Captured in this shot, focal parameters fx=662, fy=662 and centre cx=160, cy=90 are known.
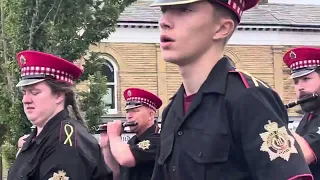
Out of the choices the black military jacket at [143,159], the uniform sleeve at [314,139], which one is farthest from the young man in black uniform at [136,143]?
the uniform sleeve at [314,139]

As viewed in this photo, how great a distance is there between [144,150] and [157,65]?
1700 centimetres

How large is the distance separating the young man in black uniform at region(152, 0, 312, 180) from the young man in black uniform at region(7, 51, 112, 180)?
129 centimetres

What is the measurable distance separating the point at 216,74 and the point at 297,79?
2686 millimetres

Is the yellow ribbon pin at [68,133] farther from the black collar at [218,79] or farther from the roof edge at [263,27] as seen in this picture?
the roof edge at [263,27]

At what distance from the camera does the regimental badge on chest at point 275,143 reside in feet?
8.10

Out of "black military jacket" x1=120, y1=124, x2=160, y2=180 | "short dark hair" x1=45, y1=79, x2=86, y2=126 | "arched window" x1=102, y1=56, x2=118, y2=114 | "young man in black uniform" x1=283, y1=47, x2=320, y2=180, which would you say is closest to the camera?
"short dark hair" x1=45, y1=79, x2=86, y2=126

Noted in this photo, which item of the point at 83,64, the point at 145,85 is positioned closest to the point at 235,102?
the point at 83,64

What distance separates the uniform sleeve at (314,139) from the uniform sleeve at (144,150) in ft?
4.43

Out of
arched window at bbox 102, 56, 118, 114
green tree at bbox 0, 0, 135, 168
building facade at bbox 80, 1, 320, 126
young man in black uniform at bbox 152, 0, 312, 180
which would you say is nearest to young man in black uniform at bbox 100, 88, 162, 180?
young man in black uniform at bbox 152, 0, 312, 180

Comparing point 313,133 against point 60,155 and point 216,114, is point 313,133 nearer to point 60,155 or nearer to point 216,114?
point 60,155

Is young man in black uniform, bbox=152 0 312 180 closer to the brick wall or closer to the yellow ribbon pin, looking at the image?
the yellow ribbon pin

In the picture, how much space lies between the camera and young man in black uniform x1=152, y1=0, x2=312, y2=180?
2.49 meters

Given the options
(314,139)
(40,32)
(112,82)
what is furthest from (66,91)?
(112,82)

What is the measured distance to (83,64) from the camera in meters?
11.1
